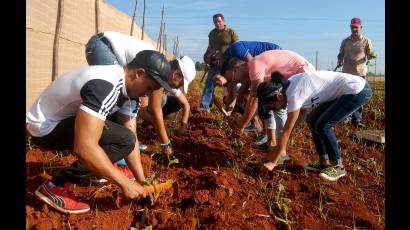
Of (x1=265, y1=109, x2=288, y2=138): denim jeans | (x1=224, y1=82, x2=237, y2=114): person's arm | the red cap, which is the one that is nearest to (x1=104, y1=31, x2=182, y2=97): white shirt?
(x1=265, y1=109, x2=288, y2=138): denim jeans

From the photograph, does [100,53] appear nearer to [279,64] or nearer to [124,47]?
[124,47]

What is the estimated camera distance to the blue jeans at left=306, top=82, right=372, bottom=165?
3.51 m

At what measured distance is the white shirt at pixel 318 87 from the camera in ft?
10.5

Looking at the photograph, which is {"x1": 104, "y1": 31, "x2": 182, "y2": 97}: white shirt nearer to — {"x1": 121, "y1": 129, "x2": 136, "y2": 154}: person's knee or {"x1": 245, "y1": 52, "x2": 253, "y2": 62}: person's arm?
{"x1": 121, "y1": 129, "x2": 136, "y2": 154}: person's knee

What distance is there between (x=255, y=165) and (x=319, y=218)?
122cm

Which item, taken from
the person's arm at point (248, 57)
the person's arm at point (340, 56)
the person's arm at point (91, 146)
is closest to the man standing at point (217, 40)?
the person's arm at point (248, 57)

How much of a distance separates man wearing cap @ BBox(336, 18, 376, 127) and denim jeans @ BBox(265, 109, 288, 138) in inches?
110

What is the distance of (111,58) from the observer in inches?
131

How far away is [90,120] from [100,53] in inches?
61.2

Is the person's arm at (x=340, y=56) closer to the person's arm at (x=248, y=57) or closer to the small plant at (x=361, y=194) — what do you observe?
the person's arm at (x=248, y=57)

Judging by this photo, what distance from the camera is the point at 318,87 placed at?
3.37 meters

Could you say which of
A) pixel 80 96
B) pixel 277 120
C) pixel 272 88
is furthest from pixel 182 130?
pixel 80 96
